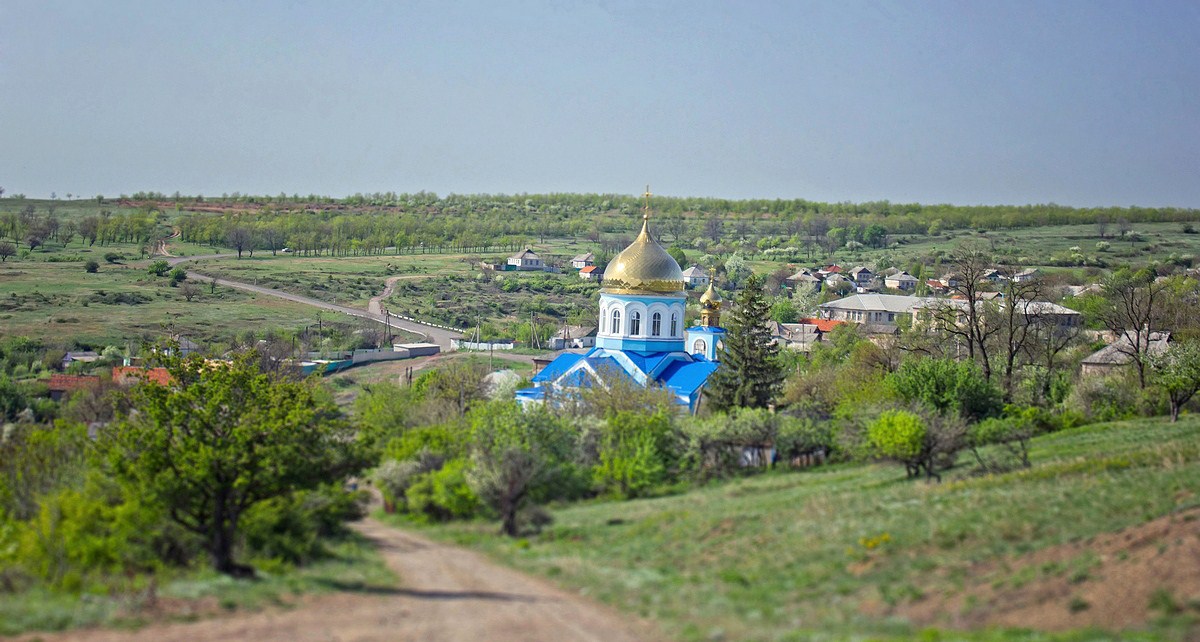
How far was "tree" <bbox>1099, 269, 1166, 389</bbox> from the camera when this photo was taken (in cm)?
4388

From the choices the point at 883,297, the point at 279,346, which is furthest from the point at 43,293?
the point at 883,297

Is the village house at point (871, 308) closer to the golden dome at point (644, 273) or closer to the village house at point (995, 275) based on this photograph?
the village house at point (995, 275)

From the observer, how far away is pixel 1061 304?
75.6 metres

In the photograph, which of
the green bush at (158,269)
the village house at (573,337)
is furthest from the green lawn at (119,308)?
the village house at (573,337)

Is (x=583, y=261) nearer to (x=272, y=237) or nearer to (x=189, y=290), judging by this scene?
(x=272, y=237)

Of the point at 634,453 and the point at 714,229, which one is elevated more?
the point at 714,229

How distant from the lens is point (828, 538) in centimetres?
2095

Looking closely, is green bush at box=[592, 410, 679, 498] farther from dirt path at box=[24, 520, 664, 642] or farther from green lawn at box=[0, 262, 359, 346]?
green lawn at box=[0, 262, 359, 346]

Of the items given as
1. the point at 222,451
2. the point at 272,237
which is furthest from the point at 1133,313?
the point at 272,237

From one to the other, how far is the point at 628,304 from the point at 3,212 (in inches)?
4505

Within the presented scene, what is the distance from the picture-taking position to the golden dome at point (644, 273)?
40719 mm

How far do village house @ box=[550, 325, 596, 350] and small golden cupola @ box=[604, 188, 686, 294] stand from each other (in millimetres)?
23251

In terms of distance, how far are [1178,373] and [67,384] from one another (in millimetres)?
39265

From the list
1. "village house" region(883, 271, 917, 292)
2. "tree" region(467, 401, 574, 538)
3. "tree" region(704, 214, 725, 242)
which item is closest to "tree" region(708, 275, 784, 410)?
"tree" region(467, 401, 574, 538)
